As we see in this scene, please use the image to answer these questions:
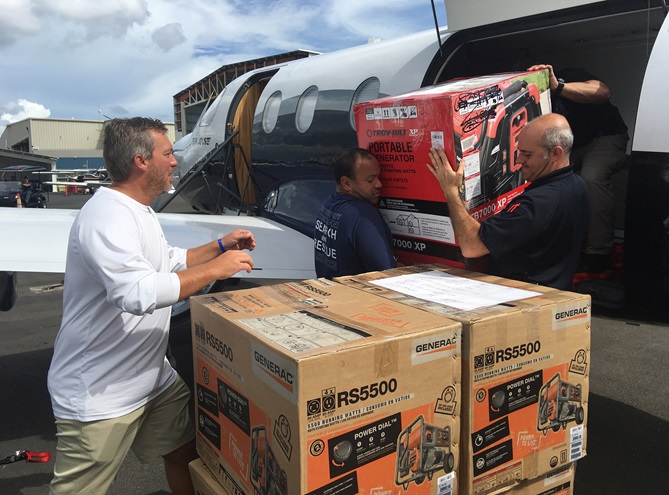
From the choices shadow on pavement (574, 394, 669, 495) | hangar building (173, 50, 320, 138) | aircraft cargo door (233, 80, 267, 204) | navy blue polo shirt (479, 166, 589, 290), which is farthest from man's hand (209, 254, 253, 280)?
hangar building (173, 50, 320, 138)

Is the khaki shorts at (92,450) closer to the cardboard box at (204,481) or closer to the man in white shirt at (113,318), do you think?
the man in white shirt at (113,318)

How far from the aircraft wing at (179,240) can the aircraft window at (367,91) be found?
130cm

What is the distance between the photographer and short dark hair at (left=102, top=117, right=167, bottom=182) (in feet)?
7.62

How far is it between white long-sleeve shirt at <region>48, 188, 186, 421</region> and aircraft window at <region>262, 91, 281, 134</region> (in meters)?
4.39

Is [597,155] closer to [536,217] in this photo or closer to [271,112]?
[536,217]

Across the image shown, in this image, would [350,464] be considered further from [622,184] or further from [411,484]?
[622,184]

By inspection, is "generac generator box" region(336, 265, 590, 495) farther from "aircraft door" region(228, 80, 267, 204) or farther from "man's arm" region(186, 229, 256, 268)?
"aircraft door" region(228, 80, 267, 204)

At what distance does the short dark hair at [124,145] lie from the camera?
7.62ft

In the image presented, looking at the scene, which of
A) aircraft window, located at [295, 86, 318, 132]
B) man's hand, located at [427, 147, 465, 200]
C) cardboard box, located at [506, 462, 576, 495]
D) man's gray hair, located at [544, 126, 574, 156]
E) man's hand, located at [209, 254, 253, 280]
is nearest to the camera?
cardboard box, located at [506, 462, 576, 495]

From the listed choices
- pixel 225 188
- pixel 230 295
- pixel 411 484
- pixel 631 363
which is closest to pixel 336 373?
pixel 411 484

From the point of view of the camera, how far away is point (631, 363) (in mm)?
5598

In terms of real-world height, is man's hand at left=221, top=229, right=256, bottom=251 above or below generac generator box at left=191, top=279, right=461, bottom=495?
above

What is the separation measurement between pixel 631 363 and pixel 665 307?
8.34 feet

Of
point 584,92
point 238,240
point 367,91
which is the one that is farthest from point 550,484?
point 367,91
